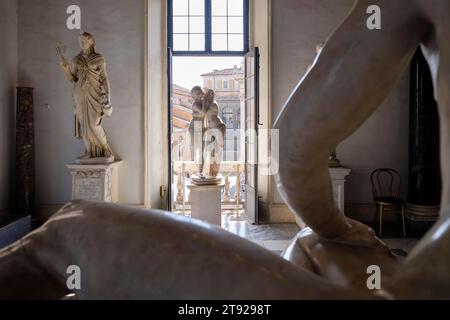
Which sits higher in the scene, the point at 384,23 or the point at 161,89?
the point at 161,89

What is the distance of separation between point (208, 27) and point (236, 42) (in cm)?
60

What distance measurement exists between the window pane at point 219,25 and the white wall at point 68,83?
1567 mm

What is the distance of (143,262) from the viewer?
0.39m

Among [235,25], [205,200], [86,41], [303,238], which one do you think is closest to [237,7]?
[235,25]

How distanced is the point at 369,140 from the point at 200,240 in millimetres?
6635

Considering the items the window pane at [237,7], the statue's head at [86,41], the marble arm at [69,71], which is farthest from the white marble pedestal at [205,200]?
the window pane at [237,7]

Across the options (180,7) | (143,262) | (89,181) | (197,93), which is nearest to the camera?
(143,262)

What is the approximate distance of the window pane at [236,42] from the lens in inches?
296

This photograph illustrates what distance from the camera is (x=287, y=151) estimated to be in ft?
2.02

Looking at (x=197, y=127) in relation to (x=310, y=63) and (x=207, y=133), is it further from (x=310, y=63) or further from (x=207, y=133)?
(x=310, y=63)

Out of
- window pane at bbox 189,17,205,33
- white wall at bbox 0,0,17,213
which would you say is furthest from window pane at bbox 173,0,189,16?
white wall at bbox 0,0,17,213

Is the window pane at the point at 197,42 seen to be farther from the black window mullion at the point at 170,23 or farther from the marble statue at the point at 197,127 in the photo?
the marble statue at the point at 197,127
